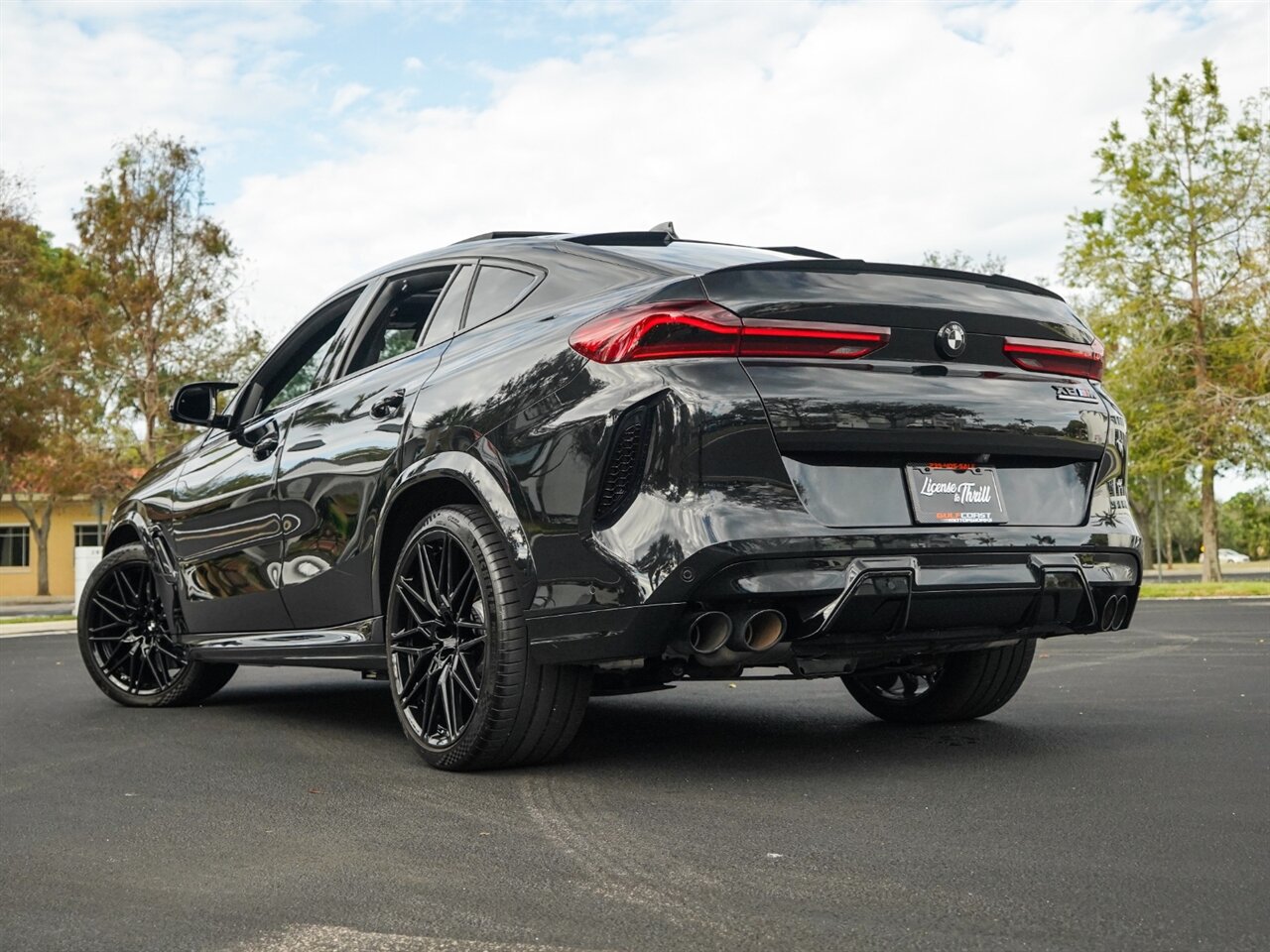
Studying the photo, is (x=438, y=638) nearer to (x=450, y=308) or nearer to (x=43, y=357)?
(x=450, y=308)

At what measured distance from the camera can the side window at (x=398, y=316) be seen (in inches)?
218

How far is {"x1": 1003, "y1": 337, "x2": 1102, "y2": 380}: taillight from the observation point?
464cm

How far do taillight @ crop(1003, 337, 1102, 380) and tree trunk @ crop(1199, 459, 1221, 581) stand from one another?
2701 cm

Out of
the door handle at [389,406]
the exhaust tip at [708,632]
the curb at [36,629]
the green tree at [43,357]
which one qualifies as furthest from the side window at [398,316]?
the green tree at [43,357]

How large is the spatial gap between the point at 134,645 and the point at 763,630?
165 inches

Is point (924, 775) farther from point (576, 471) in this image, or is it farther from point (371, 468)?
point (371, 468)

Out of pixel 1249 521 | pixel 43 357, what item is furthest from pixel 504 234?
pixel 1249 521

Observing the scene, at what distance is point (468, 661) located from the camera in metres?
4.61

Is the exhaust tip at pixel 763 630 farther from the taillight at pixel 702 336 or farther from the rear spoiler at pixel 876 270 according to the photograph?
the rear spoiler at pixel 876 270

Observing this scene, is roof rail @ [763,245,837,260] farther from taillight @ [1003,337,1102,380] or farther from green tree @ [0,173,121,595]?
green tree @ [0,173,121,595]

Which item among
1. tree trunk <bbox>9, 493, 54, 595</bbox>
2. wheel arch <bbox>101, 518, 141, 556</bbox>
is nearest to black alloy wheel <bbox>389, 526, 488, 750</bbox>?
wheel arch <bbox>101, 518, 141, 556</bbox>

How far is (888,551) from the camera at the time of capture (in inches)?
163

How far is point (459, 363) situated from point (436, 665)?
102 centimetres

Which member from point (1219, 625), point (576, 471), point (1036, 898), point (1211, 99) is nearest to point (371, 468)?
point (576, 471)
